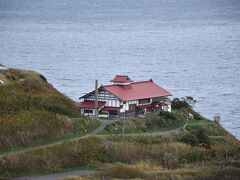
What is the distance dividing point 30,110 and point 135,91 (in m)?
6.60

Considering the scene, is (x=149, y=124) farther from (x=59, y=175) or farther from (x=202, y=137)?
(x=59, y=175)

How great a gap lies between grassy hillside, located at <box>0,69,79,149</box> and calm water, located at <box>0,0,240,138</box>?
1193cm

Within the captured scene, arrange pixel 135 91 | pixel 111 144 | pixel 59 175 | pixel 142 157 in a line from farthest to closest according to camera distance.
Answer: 1. pixel 135 91
2. pixel 111 144
3. pixel 142 157
4. pixel 59 175

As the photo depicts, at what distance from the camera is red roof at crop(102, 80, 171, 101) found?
158 ft

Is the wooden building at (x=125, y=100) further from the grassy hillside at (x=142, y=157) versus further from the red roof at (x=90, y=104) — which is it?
the grassy hillside at (x=142, y=157)

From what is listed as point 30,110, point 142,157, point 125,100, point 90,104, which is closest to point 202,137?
point 142,157

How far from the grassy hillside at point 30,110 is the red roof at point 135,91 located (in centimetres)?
223

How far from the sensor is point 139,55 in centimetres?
10225

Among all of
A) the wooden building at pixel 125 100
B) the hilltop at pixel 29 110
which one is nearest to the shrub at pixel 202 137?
the wooden building at pixel 125 100

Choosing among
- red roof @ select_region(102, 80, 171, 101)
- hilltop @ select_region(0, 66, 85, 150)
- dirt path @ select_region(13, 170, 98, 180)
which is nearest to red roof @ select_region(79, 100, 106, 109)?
hilltop @ select_region(0, 66, 85, 150)

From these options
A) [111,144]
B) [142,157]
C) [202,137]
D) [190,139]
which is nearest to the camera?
[142,157]

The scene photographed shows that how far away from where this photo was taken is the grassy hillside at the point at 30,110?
41844 mm

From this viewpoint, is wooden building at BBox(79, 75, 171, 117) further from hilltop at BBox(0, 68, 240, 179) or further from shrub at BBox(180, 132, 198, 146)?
shrub at BBox(180, 132, 198, 146)

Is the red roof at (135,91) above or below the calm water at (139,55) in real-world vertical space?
below
